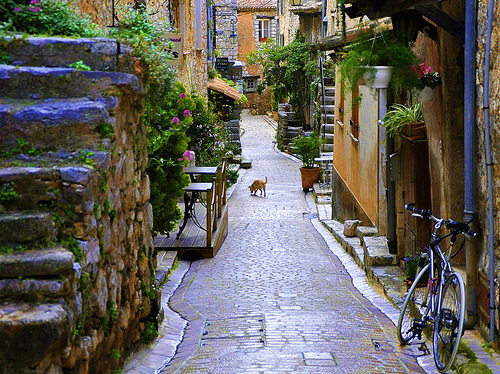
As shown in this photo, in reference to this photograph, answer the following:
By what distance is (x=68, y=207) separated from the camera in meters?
3.61

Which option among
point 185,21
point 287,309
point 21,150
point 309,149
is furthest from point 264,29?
point 21,150

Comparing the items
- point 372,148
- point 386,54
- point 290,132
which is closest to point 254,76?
point 290,132

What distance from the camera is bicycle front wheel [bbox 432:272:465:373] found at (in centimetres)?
444

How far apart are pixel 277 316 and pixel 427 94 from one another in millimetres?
2611

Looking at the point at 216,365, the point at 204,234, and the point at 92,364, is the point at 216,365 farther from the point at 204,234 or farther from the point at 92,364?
the point at 204,234

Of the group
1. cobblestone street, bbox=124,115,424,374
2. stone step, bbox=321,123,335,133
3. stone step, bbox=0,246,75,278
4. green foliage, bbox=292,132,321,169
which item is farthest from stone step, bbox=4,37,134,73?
stone step, bbox=321,123,335,133

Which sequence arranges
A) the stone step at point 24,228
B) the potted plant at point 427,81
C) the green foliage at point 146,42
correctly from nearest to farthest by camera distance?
the stone step at point 24,228, the green foliage at point 146,42, the potted plant at point 427,81

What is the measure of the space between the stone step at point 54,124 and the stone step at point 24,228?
0.56 m

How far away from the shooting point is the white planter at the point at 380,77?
265 inches

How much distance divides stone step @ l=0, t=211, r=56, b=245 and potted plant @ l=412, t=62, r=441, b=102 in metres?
4.16

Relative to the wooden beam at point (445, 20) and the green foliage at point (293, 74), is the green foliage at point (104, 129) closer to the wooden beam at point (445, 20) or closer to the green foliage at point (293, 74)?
the wooden beam at point (445, 20)

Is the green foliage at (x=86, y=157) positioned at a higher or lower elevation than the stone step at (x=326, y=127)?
higher

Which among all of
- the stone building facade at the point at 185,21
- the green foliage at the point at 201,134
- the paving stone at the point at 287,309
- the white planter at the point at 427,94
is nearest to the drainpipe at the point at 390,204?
the paving stone at the point at 287,309

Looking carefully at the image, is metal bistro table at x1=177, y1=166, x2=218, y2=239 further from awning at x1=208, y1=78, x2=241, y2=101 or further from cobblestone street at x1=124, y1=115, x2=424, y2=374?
awning at x1=208, y1=78, x2=241, y2=101
